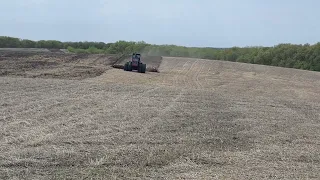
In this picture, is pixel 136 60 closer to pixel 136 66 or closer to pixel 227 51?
pixel 136 66

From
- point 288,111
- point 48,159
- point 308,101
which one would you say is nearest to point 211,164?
point 48,159

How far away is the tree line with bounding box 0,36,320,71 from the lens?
49.6 m

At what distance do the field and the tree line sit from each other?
1272 inches

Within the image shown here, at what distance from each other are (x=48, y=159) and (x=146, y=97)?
942 centimetres

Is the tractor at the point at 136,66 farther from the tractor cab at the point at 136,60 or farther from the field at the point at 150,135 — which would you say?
the field at the point at 150,135

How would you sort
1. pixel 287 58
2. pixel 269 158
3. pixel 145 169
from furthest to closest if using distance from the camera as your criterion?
1. pixel 287 58
2. pixel 269 158
3. pixel 145 169

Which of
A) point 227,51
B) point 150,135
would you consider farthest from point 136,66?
point 227,51

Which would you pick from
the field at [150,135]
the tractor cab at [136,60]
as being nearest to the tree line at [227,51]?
the tractor cab at [136,60]

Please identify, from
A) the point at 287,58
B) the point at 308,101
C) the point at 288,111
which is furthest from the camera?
the point at 287,58

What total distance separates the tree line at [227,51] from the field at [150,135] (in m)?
32.3

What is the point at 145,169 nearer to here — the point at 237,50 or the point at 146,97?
the point at 146,97

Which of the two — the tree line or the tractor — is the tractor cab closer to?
the tractor

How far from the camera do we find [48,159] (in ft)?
24.9

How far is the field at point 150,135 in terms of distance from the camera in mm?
7387
